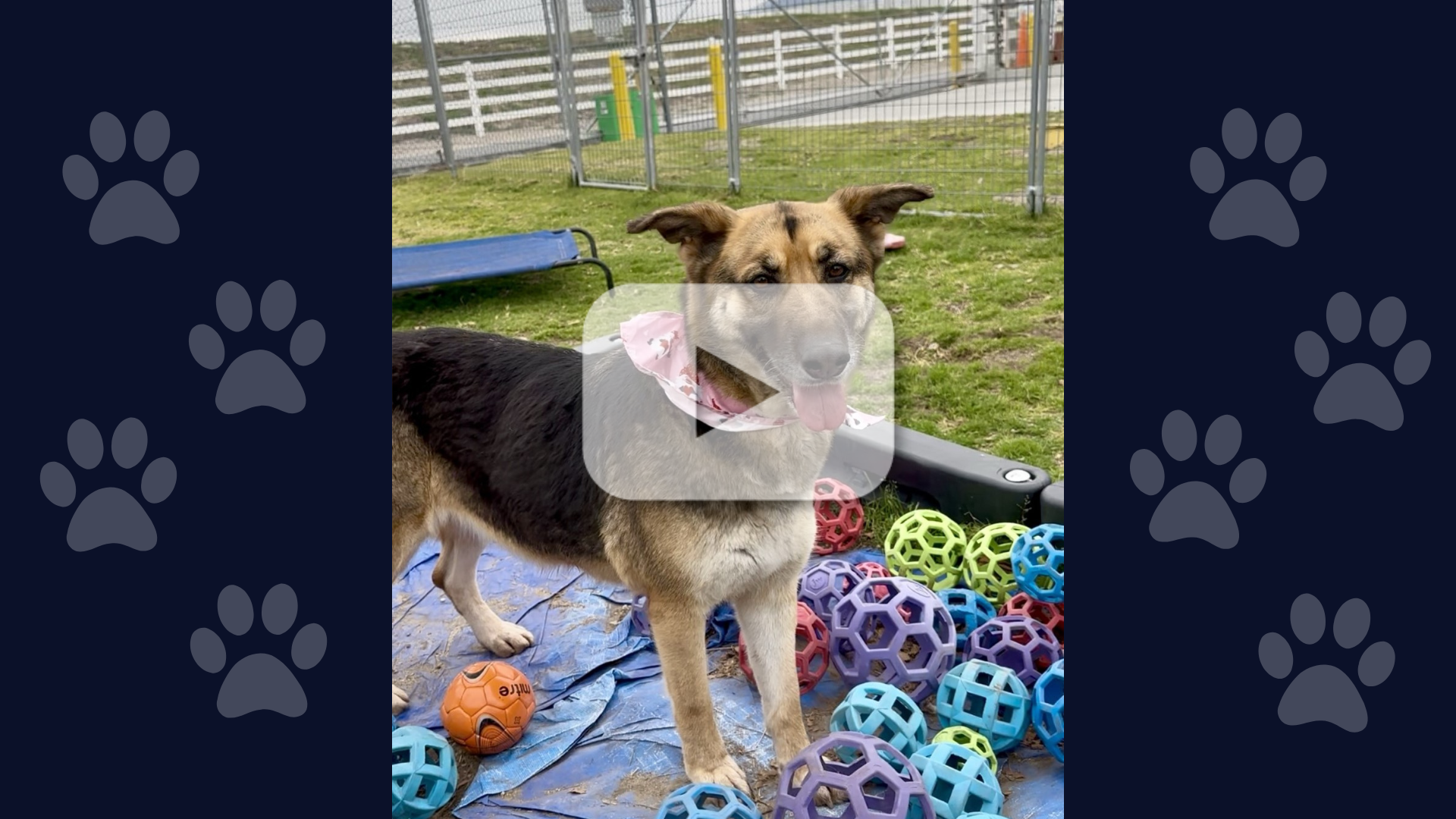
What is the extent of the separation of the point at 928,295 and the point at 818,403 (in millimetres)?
5631

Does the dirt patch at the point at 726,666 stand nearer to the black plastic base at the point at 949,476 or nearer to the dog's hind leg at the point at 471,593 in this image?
the dog's hind leg at the point at 471,593

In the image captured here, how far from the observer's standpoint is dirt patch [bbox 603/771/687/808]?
335cm

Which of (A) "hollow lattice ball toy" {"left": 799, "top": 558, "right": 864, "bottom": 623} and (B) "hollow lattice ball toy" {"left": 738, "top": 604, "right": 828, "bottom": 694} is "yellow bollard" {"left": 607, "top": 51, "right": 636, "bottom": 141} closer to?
(A) "hollow lattice ball toy" {"left": 799, "top": 558, "right": 864, "bottom": 623}

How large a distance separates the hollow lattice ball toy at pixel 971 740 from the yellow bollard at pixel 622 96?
45.0 feet

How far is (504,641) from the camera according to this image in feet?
14.1

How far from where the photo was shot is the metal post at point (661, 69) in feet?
44.6

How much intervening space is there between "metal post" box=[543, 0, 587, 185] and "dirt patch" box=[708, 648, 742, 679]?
12.1 meters

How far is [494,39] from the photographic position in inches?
669
